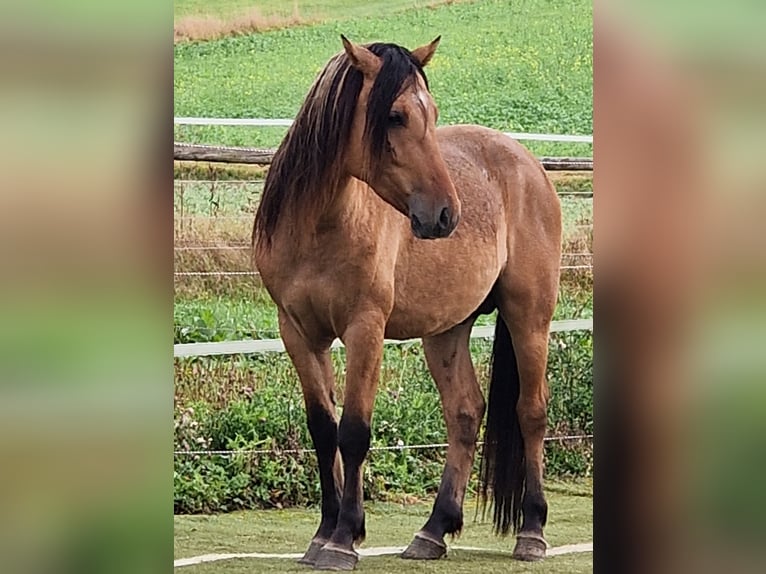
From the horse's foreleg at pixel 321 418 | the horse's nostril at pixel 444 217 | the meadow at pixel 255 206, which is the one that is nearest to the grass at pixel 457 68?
the meadow at pixel 255 206

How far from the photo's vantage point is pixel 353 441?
3389mm

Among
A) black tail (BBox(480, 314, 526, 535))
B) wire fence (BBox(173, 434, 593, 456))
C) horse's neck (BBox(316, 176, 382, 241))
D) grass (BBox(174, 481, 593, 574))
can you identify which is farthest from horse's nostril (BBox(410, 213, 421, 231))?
grass (BBox(174, 481, 593, 574))

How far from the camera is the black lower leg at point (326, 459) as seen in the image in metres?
3.40

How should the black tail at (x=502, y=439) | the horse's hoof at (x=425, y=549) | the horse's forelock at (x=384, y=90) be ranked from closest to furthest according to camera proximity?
1. the horse's forelock at (x=384, y=90)
2. the horse's hoof at (x=425, y=549)
3. the black tail at (x=502, y=439)

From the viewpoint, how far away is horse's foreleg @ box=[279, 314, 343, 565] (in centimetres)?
339

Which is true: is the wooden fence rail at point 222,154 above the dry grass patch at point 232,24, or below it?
below

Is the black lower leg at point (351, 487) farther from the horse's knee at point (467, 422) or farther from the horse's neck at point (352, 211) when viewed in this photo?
the horse's neck at point (352, 211)

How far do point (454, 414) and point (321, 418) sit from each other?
1.35 ft

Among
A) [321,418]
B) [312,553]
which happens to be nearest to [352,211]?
[321,418]

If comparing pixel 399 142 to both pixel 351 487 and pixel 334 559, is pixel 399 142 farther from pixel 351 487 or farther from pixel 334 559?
pixel 334 559
